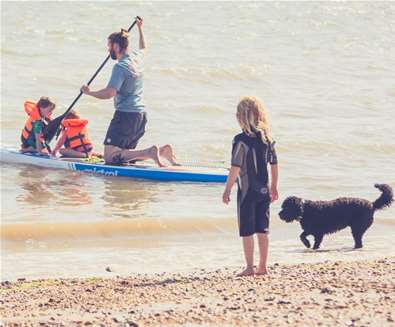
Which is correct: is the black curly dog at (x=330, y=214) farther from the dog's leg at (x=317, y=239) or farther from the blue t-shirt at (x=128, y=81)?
the blue t-shirt at (x=128, y=81)

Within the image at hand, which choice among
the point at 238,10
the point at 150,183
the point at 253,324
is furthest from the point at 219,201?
the point at 238,10

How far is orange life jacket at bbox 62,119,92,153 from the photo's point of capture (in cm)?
1230

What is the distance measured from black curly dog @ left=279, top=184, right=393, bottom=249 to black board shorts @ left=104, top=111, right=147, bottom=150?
10.7ft

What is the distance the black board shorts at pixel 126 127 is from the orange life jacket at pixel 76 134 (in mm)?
590

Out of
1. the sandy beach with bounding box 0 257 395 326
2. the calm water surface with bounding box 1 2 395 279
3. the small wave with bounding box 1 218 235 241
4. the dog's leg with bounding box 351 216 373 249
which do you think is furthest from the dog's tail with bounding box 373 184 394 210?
the small wave with bounding box 1 218 235 241

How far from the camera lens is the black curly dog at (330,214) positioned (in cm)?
850

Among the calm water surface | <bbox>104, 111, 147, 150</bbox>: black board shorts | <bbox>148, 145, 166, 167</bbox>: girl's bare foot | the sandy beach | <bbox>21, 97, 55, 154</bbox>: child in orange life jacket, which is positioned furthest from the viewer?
<bbox>21, 97, 55, 154</bbox>: child in orange life jacket

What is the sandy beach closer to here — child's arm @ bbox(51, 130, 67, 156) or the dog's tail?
the dog's tail

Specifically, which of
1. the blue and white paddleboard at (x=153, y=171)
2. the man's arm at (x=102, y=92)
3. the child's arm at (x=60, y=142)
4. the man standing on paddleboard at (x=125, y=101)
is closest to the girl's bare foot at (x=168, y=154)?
the man standing on paddleboard at (x=125, y=101)

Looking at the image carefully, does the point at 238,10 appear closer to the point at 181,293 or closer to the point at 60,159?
the point at 60,159

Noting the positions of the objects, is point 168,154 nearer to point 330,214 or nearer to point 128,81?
point 128,81

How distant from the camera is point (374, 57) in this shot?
24438 mm

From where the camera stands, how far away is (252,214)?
7.07 m

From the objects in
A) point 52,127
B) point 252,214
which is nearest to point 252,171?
point 252,214
